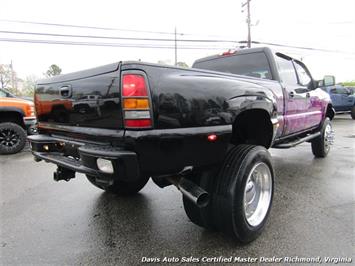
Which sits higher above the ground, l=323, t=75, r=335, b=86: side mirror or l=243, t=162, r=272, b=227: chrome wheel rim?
l=323, t=75, r=335, b=86: side mirror

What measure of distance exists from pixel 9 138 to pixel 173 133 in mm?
6673

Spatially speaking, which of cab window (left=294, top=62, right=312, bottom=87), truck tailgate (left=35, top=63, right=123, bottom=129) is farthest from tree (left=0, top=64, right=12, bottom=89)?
cab window (left=294, top=62, right=312, bottom=87)

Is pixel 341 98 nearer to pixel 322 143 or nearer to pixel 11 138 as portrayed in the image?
pixel 322 143

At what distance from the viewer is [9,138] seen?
718 centimetres

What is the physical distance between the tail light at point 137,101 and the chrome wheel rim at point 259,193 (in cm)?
133

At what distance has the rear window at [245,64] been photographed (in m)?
3.96

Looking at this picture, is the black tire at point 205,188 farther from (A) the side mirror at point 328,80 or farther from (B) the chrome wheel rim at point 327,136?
(B) the chrome wheel rim at point 327,136

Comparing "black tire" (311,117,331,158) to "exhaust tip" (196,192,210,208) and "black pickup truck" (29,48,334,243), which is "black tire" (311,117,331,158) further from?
"exhaust tip" (196,192,210,208)

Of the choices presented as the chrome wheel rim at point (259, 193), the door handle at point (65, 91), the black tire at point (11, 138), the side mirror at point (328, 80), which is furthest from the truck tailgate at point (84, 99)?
the black tire at point (11, 138)

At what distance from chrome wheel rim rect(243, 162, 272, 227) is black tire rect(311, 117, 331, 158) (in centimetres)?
342

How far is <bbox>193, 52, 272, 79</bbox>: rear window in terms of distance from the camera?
13.0 feet

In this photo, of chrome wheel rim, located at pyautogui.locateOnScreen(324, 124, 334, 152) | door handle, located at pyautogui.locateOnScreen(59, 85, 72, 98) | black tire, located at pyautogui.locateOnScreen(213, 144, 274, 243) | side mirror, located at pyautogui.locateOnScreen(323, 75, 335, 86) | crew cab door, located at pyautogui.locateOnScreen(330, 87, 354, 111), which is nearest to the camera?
black tire, located at pyautogui.locateOnScreen(213, 144, 274, 243)

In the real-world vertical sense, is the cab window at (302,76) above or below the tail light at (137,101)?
above

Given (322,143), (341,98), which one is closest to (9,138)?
(322,143)
